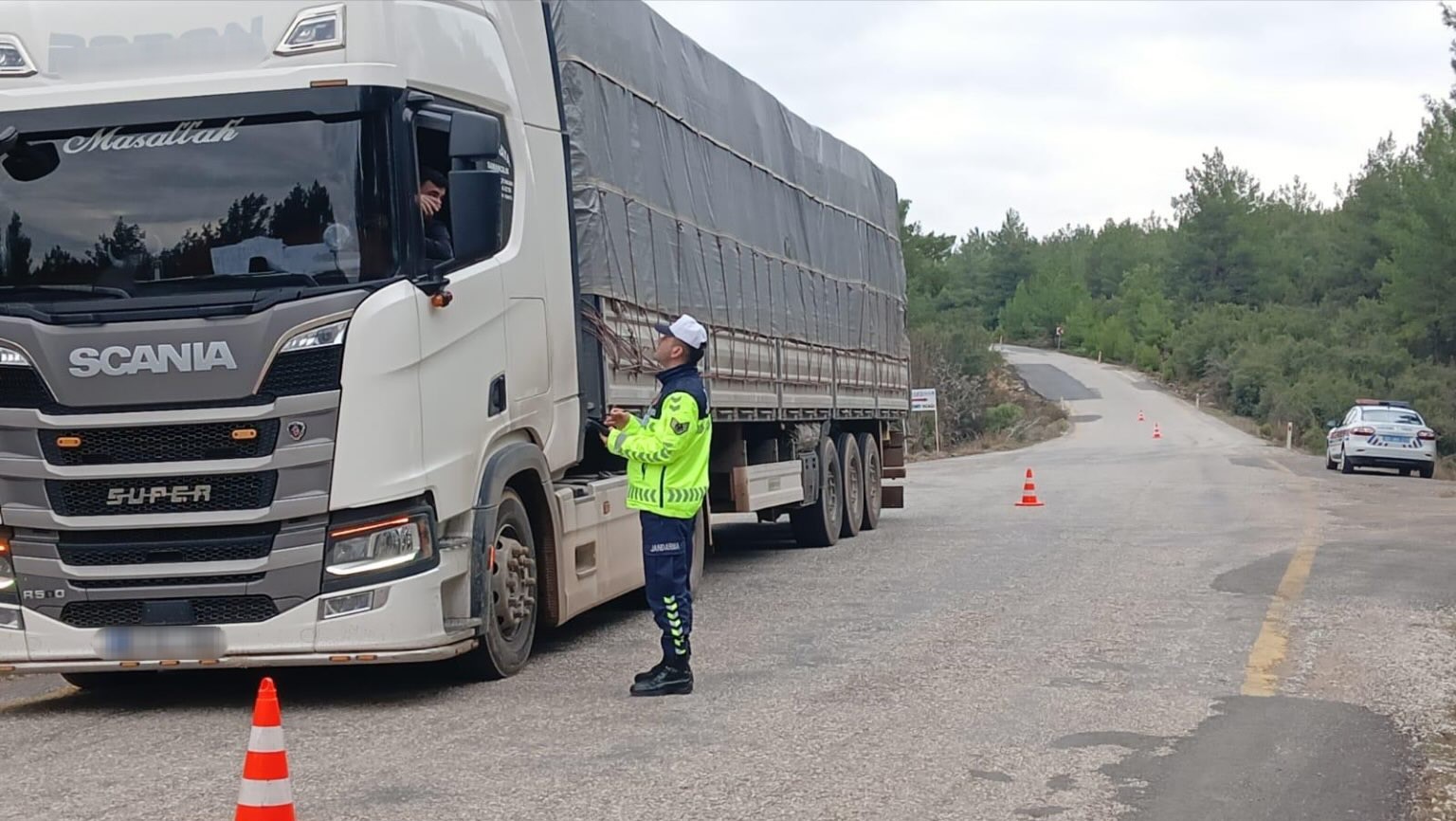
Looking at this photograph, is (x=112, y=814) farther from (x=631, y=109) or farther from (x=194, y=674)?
(x=631, y=109)

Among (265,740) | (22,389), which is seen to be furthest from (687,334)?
(265,740)

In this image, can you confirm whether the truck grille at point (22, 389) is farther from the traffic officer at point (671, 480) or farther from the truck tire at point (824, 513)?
the truck tire at point (824, 513)

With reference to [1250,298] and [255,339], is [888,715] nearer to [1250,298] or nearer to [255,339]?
[255,339]

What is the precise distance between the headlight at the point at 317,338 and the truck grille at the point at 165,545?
2.69 feet

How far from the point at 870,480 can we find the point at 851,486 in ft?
3.21

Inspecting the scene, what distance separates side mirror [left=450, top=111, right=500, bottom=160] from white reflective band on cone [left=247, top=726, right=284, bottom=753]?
140 inches

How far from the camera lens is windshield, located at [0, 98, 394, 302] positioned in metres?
7.39

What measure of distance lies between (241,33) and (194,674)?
360 cm

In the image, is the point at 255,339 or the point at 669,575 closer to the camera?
the point at 255,339

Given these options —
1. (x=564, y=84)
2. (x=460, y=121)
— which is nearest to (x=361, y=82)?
(x=460, y=121)

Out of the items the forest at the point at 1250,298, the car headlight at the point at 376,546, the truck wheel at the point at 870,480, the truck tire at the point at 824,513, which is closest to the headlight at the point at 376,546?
the car headlight at the point at 376,546

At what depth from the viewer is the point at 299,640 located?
7.35 m

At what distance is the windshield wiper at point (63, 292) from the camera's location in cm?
739

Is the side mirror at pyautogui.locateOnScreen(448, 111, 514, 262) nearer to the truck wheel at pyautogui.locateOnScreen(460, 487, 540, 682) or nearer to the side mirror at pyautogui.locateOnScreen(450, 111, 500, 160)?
the side mirror at pyautogui.locateOnScreen(450, 111, 500, 160)
